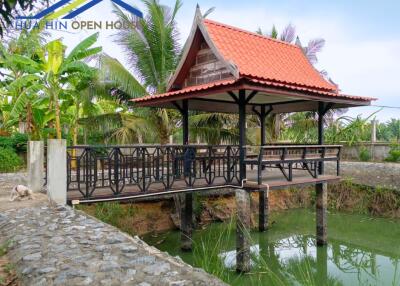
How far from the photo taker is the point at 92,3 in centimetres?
766

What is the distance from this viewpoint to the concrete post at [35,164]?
587 cm

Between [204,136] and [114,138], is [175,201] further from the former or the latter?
[114,138]

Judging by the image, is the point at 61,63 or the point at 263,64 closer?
the point at 263,64

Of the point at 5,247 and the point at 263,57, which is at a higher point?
the point at 263,57

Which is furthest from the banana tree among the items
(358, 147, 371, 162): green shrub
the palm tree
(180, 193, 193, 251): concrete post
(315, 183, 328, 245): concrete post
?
(358, 147, 371, 162): green shrub

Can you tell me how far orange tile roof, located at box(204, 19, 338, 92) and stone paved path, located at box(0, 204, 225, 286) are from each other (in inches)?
166

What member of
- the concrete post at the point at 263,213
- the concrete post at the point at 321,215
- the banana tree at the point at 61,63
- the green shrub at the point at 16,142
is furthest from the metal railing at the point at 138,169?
the green shrub at the point at 16,142

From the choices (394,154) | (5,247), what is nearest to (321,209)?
(5,247)

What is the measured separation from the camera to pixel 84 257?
10.1 feet

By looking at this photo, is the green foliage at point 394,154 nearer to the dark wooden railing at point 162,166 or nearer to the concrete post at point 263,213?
the dark wooden railing at point 162,166

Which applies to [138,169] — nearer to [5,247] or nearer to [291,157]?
[291,157]

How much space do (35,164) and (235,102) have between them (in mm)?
4221

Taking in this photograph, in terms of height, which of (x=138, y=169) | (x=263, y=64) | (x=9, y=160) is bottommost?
(x=9, y=160)

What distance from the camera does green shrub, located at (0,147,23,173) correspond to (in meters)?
11.9
